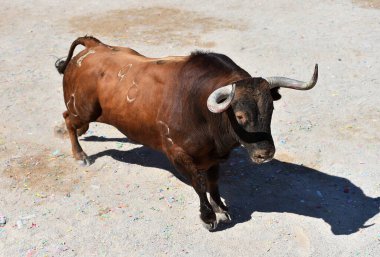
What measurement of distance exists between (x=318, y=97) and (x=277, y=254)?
471cm

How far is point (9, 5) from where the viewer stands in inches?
639

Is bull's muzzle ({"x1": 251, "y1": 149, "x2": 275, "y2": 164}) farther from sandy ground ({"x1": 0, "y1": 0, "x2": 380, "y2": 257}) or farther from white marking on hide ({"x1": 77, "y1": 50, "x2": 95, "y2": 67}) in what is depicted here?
white marking on hide ({"x1": 77, "y1": 50, "x2": 95, "y2": 67})

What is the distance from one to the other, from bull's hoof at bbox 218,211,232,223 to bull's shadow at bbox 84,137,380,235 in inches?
2.5

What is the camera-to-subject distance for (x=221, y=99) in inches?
212

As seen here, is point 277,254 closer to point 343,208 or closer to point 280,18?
point 343,208

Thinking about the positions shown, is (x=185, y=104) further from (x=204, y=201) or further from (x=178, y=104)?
(x=204, y=201)

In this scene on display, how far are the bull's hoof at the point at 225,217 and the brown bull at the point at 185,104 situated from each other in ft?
0.05

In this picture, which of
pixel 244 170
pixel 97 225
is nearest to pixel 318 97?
pixel 244 170

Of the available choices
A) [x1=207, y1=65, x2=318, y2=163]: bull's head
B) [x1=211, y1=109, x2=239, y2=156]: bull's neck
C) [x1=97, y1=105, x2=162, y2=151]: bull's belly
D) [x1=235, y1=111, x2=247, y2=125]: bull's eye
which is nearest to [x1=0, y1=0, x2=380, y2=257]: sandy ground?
[x1=97, y1=105, x2=162, y2=151]: bull's belly

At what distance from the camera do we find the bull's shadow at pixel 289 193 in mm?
6883

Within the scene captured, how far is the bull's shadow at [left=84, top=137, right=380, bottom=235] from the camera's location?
6883 millimetres

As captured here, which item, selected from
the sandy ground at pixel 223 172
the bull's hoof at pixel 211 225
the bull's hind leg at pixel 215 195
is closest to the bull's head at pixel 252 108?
the bull's hind leg at pixel 215 195

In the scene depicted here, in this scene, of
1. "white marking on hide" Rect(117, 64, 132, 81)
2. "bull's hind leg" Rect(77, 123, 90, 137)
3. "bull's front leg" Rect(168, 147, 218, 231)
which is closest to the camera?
"bull's front leg" Rect(168, 147, 218, 231)

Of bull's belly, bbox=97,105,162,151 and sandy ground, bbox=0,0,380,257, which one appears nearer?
sandy ground, bbox=0,0,380,257
